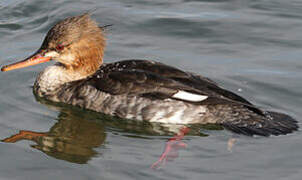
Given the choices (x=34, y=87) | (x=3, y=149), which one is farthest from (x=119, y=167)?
(x=34, y=87)

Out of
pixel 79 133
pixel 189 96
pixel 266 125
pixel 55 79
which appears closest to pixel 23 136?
pixel 79 133

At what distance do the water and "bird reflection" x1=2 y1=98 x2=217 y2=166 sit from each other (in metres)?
0.01

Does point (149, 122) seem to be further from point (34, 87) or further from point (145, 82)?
point (34, 87)

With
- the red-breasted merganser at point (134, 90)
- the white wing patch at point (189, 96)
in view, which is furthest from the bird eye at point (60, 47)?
the white wing patch at point (189, 96)

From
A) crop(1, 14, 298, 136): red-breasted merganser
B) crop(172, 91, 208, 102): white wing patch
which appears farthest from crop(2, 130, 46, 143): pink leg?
crop(172, 91, 208, 102): white wing patch

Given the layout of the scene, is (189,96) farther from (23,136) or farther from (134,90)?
(23,136)

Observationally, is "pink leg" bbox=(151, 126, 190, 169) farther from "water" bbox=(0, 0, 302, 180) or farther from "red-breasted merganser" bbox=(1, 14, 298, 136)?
"red-breasted merganser" bbox=(1, 14, 298, 136)

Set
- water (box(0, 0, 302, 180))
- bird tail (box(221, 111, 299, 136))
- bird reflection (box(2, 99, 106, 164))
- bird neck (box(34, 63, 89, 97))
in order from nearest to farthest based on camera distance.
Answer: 1. water (box(0, 0, 302, 180))
2. bird reflection (box(2, 99, 106, 164))
3. bird tail (box(221, 111, 299, 136))
4. bird neck (box(34, 63, 89, 97))

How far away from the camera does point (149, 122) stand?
7.29 meters

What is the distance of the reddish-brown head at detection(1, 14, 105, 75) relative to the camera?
764 cm

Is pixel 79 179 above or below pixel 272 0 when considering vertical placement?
below

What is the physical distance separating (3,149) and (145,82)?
196cm

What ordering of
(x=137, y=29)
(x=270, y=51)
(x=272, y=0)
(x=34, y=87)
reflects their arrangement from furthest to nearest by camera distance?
(x=272, y=0), (x=137, y=29), (x=270, y=51), (x=34, y=87)

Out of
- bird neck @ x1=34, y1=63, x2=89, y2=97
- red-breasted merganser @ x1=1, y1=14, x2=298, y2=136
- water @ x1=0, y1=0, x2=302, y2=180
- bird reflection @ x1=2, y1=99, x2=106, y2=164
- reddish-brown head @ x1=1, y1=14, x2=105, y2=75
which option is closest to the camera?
water @ x1=0, y1=0, x2=302, y2=180
